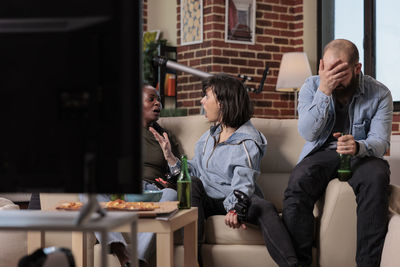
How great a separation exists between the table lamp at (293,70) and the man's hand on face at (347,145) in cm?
286

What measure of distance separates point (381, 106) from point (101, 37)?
200 cm

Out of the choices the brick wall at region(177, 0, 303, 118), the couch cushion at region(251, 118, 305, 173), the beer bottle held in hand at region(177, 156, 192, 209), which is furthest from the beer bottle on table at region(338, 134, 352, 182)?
the brick wall at region(177, 0, 303, 118)

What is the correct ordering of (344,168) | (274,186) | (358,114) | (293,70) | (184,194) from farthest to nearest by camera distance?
(293,70)
(274,186)
(358,114)
(344,168)
(184,194)

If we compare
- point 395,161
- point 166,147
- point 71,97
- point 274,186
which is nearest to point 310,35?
point 395,161

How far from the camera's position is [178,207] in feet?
7.88

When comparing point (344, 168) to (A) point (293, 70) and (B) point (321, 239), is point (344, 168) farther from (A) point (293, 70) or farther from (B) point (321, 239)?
(A) point (293, 70)

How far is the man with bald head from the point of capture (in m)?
2.58

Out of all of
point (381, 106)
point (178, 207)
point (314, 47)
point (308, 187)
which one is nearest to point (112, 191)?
point (178, 207)

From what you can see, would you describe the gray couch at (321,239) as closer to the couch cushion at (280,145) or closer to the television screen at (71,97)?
the couch cushion at (280,145)

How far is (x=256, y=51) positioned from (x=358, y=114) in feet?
10.3

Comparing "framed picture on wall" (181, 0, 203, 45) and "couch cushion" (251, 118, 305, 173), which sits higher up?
"framed picture on wall" (181, 0, 203, 45)

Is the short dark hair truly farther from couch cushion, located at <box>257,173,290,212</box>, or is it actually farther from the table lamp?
the table lamp

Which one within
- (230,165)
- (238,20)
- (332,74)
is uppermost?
(238,20)

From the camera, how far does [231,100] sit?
10.3ft
